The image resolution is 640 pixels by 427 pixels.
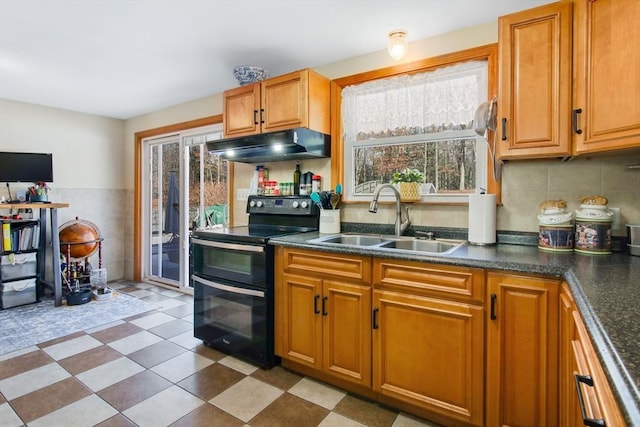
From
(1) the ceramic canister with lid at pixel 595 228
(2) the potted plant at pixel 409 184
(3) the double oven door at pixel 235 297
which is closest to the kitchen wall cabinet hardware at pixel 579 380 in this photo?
(1) the ceramic canister with lid at pixel 595 228

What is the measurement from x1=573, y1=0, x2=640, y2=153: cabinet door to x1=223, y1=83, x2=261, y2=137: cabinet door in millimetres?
2081

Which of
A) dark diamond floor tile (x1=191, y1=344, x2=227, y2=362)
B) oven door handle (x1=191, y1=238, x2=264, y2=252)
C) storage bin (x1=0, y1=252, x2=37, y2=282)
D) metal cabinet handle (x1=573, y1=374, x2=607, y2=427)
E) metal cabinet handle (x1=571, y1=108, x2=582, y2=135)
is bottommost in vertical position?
dark diamond floor tile (x1=191, y1=344, x2=227, y2=362)

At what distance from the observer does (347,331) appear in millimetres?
1955

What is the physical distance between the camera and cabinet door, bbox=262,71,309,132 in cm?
248

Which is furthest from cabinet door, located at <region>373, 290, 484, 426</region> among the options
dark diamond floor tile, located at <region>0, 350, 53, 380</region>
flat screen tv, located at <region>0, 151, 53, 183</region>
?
flat screen tv, located at <region>0, 151, 53, 183</region>

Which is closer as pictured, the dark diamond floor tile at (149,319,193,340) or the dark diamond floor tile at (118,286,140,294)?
the dark diamond floor tile at (149,319,193,340)

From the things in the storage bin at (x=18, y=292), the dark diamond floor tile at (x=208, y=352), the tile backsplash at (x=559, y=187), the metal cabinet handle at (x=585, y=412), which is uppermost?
the tile backsplash at (x=559, y=187)

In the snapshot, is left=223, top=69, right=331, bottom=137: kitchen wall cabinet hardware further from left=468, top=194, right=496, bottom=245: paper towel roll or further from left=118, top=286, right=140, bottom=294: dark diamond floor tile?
left=118, top=286, right=140, bottom=294: dark diamond floor tile

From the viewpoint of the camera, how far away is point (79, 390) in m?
2.03

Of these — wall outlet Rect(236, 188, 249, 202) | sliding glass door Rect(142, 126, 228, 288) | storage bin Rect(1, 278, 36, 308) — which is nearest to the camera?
wall outlet Rect(236, 188, 249, 202)

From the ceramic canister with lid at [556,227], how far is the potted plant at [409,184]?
74 centimetres

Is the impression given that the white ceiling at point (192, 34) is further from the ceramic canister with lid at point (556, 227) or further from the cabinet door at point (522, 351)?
the cabinet door at point (522, 351)

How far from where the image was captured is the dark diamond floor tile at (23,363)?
2.23m

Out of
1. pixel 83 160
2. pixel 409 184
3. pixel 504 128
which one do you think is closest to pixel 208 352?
pixel 409 184
